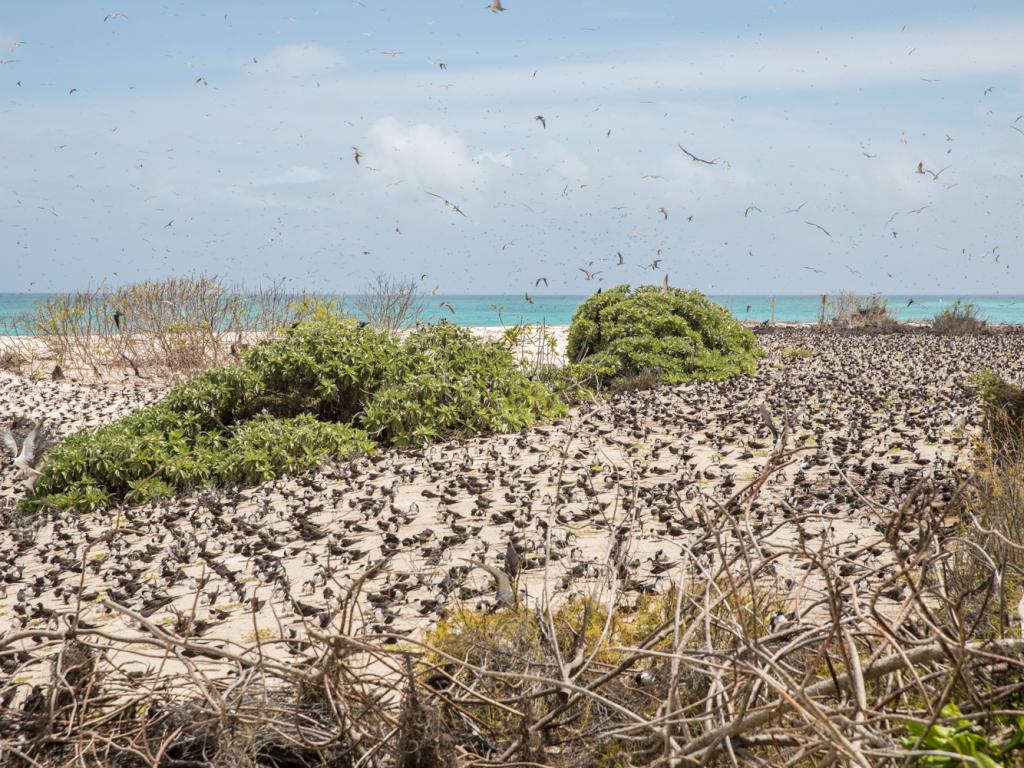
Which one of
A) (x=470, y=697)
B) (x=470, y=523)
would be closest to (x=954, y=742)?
(x=470, y=697)

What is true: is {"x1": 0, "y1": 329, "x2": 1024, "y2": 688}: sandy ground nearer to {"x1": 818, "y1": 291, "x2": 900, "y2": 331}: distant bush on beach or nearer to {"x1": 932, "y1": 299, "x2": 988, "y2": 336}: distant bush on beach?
{"x1": 932, "y1": 299, "x2": 988, "y2": 336}: distant bush on beach

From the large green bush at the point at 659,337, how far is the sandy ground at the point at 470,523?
7.66 ft

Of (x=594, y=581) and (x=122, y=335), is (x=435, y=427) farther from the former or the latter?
(x=122, y=335)

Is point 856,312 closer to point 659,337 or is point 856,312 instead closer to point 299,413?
point 659,337

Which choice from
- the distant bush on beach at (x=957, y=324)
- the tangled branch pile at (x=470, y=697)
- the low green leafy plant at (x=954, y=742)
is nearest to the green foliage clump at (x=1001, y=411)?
the tangled branch pile at (x=470, y=697)

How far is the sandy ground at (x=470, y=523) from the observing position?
14.7ft

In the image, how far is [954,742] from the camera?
5.00ft

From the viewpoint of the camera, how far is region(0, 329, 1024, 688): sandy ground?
4484 mm

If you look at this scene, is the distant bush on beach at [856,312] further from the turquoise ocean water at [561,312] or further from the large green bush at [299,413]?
the large green bush at [299,413]

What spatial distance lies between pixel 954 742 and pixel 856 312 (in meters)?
31.4

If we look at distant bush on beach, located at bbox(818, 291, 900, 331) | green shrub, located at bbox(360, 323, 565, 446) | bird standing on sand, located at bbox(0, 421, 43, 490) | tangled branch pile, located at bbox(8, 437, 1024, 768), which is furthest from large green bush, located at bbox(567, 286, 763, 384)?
distant bush on beach, located at bbox(818, 291, 900, 331)

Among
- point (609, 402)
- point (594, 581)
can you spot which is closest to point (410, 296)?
point (609, 402)

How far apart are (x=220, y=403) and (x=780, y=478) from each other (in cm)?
596

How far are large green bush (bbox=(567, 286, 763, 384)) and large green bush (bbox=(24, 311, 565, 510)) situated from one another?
129 inches
